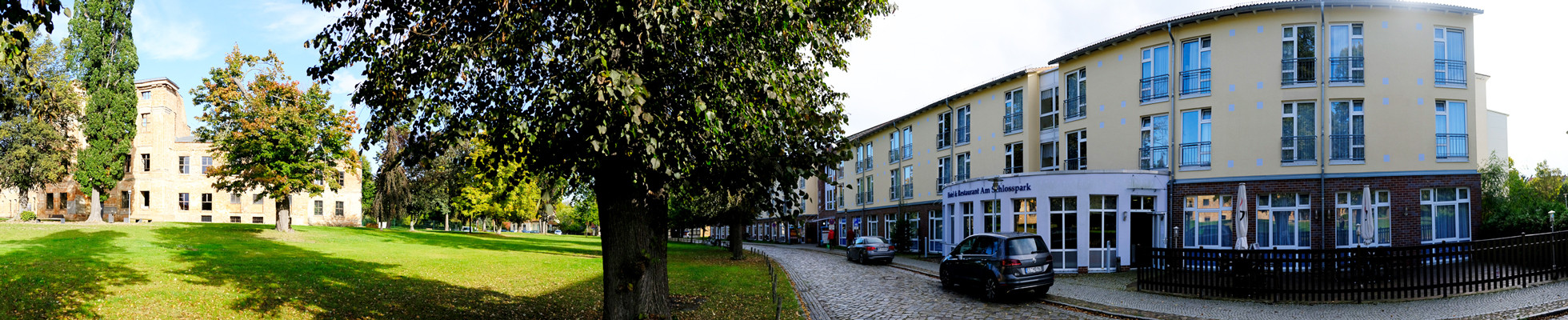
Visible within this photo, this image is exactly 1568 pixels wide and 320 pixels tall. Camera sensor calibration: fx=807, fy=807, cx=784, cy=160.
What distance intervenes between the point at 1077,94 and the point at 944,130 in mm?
10340

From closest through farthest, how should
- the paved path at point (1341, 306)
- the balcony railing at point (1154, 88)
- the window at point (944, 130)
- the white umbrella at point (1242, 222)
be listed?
the paved path at point (1341, 306)
the white umbrella at point (1242, 222)
the balcony railing at point (1154, 88)
the window at point (944, 130)

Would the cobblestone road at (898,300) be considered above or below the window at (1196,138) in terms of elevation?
below

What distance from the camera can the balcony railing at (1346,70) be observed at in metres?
21.7

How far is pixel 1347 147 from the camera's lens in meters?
21.7

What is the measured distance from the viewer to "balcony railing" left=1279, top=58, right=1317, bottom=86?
72.2 feet

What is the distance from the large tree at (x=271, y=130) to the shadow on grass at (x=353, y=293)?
10.3 m

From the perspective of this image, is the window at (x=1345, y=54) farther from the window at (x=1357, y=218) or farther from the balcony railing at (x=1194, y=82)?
the window at (x=1357, y=218)

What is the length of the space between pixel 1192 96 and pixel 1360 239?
559cm

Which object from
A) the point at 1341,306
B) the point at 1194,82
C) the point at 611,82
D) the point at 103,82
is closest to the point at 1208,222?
the point at 1194,82

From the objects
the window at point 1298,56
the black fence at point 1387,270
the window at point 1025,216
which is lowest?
the black fence at point 1387,270

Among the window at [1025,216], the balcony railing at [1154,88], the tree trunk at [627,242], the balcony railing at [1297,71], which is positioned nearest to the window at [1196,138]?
the balcony railing at [1154,88]

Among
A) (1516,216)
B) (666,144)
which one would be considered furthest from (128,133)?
(1516,216)

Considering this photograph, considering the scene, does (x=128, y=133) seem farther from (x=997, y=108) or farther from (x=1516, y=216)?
(x=1516, y=216)

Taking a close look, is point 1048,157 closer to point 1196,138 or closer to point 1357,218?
point 1196,138
